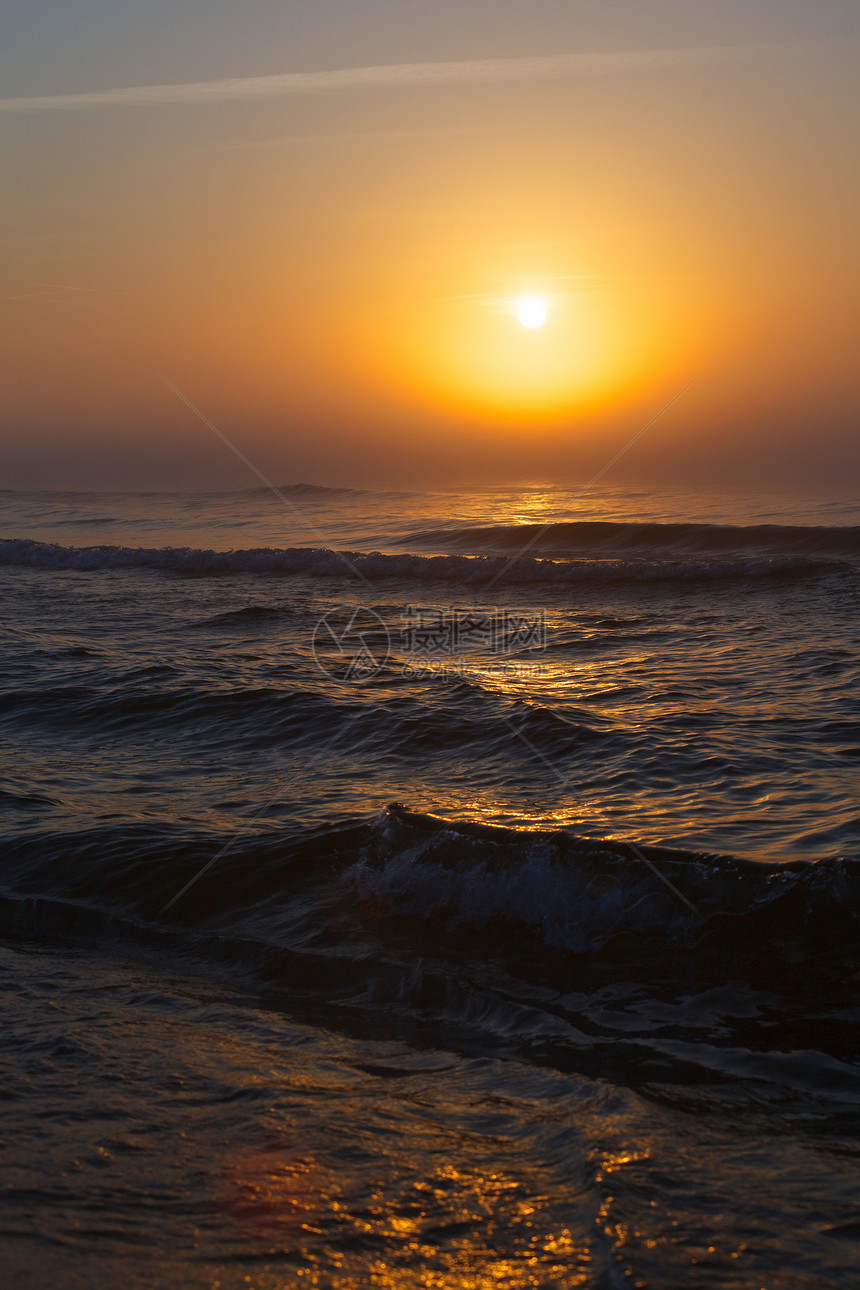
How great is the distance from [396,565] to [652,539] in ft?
21.1

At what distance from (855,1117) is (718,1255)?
104 cm

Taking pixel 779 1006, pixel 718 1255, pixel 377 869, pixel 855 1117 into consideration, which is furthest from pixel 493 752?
Answer: pixel 718 1255

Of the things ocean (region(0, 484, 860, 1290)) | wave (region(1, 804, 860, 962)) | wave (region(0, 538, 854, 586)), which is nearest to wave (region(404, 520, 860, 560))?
wave (region(0, 538, 854, 586))

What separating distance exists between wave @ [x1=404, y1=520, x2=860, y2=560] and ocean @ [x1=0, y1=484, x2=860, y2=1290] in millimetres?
8998

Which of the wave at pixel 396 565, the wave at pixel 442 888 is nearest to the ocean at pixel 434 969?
the wave at pixel 442 888

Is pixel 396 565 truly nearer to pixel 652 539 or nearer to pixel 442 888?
pixel 652 539

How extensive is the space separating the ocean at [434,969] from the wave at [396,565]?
6.15 meters

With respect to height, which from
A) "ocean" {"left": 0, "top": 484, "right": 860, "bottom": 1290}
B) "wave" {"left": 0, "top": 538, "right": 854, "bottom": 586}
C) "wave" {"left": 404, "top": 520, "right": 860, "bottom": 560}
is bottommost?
"ocean" {"left": 0, "top": 484, "right": 860, "bottom": 1290}

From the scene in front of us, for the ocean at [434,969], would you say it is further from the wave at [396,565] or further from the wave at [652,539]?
the wave at [652,539]

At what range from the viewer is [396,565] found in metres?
19.9

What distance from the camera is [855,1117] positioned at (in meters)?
3.06

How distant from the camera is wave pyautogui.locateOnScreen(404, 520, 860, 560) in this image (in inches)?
760

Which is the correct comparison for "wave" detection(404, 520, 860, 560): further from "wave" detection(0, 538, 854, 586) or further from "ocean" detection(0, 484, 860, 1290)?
"ocean" detection(0, 484, 860, 1290)

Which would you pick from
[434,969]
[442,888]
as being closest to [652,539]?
[442,888]
